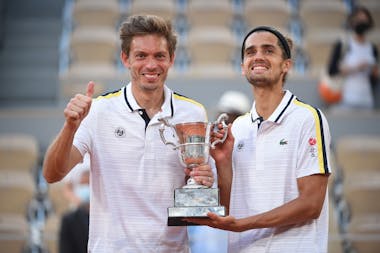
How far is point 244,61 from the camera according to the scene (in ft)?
11.9

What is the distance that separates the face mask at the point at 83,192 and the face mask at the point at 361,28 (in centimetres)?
370

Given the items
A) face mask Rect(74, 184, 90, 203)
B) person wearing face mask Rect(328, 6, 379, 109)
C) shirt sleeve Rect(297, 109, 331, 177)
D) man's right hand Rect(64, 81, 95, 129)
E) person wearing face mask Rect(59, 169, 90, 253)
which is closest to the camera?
man's right hand Rect(64, 81, 95, 129)

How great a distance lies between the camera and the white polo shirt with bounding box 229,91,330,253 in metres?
3.42

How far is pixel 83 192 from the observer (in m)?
5.67

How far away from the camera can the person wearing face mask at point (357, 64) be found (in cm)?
823

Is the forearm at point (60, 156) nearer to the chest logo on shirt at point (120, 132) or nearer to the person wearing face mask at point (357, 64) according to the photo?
the chest logo on shirt at point (120, 132)

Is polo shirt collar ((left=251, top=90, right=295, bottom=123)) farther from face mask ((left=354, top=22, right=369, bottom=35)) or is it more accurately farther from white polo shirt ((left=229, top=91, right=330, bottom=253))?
face mask ((left=354, top=22, right=369, bottom=35))

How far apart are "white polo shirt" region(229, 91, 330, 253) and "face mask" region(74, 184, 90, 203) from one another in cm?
220

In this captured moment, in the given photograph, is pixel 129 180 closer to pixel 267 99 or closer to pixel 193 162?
pixel 193 162

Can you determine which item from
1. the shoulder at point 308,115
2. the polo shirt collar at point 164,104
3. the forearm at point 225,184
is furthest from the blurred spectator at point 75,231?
the shoulder at point 308,115

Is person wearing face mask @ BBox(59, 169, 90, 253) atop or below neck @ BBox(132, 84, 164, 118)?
below

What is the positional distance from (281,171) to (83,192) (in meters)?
2.48

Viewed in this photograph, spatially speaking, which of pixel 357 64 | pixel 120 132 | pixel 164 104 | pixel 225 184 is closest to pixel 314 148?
pixel 225 184

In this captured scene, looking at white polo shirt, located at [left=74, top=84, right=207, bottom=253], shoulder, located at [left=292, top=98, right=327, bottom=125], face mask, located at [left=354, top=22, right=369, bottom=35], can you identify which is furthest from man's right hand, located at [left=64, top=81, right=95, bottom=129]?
face mask, located at [left=354, top=22, right=369, bottom=35]
